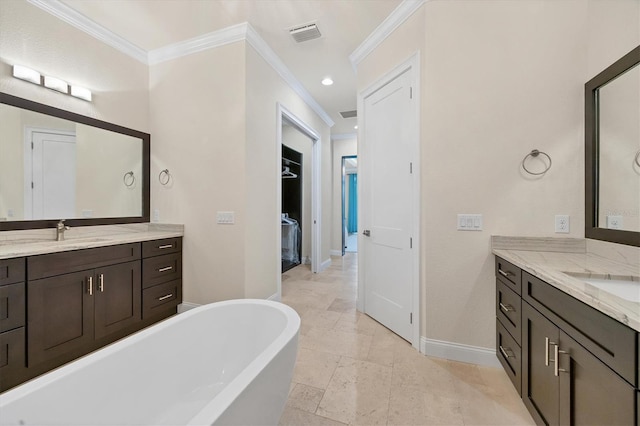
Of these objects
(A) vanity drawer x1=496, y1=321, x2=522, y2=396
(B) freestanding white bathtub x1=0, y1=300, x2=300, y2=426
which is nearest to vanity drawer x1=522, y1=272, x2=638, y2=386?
(A) vanity drawer x1=496, y1=321, x2=522, y2=396

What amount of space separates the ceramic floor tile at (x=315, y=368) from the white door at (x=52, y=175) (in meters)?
2.42

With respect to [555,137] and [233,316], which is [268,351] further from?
[555,137]

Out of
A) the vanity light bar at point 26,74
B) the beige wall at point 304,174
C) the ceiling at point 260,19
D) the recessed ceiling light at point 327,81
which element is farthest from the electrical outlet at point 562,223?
the vanity light bar at point 26,74

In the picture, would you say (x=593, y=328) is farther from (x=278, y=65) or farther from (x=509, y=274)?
(x=278, y=65)

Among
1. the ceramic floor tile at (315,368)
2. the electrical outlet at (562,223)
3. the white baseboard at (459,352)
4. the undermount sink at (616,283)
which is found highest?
the electrical outlet at (562,223)

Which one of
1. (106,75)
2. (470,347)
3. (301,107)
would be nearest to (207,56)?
(106,75)

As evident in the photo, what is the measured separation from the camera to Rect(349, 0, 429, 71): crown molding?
210 centimetres

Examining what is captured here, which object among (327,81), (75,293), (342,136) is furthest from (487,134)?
(342,136)

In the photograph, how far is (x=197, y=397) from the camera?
139cm

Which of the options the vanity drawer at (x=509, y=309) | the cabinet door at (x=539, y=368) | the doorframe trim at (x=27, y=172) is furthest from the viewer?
the doorframe trim at (x=27, y=172)

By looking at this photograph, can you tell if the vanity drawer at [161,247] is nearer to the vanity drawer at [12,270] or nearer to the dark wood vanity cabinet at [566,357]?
the vanity drawer at [12,270]

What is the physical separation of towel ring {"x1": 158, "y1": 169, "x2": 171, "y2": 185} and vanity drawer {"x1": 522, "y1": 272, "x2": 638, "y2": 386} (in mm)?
3268

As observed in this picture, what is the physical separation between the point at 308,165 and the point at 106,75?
309 cm

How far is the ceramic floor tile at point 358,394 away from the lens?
1422mm
